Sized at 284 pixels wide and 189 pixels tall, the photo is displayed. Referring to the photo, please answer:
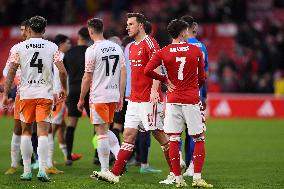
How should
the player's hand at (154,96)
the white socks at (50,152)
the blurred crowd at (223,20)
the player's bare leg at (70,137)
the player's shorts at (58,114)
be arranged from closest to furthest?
the player's hand at (154,96) → the white socks at (50,152) → the player's bare leg at (70,137) → the player's shorts at (58,114) → the blurred crowd at (223,20)

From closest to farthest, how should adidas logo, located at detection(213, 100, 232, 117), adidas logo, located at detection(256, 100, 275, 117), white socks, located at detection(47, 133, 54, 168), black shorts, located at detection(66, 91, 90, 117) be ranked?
white socks, located at detection(47, 133, 54, 168)
black shorts, located at detection(66, 91, 90, 117)
adidas logo, located at detection(256, 100, 275, 117)
adidas logo, located at detection(213, 100, 232, 117)

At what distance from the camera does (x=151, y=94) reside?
487 inches

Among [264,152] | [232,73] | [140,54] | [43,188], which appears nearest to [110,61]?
[140,54]

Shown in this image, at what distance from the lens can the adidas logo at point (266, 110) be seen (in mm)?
26859

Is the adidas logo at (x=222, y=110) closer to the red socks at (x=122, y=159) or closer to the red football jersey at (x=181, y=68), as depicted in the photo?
the red socks at (x=122, y=159)

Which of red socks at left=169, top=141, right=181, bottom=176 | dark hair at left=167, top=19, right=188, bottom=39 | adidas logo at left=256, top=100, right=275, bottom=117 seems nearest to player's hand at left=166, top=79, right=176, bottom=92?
dark hair at left=167, top=19, right=188, bottom=39

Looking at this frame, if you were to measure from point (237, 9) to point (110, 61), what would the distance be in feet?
64.3

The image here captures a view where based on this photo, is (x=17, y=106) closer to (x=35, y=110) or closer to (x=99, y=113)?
(x=35, y=110)

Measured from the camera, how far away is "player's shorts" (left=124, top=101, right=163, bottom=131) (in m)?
12.4

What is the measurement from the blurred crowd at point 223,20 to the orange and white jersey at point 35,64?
14.2 m

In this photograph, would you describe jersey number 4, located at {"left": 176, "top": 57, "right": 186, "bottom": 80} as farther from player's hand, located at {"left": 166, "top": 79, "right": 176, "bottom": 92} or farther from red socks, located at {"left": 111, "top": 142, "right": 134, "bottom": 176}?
red socks, located at {"left": 111, "top": 142, "right": 134, "bottom": 176}

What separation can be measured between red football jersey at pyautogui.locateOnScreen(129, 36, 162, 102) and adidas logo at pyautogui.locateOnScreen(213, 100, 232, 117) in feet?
48.3

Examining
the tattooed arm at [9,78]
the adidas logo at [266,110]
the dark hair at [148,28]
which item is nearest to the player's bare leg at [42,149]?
the tattooed arm at [9,78]

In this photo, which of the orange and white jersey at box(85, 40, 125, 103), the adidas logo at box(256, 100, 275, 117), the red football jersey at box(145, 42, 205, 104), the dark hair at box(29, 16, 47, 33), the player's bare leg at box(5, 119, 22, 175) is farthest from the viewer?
the adidas logo at box(256, 100, 275, 117)
